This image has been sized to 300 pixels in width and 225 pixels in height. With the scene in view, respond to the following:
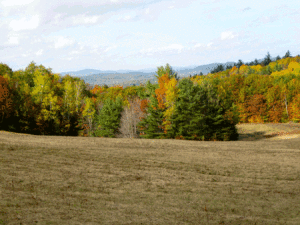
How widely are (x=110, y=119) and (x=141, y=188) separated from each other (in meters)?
50.1

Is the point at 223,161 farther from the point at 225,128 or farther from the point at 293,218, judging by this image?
the point at 225,128

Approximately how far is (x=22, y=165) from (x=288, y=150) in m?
22.5

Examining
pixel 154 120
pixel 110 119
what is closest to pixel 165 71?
pixel 154 120

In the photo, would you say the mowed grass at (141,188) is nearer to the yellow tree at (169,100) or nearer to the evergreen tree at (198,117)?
the evergreen tree at (198,117)

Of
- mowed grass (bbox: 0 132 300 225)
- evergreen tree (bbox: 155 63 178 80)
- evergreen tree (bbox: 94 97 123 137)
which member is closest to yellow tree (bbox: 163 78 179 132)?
evergreen tree (bbox: 155 63 178 80)

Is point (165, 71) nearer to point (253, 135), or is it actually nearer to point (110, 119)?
point (110, 119)

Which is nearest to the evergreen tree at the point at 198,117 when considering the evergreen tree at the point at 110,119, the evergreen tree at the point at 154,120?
the evergreen tree at the point at 154,120

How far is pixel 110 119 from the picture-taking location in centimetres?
6231

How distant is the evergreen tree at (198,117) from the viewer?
Answer: 146ft

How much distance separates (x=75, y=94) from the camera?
53250 millimetres

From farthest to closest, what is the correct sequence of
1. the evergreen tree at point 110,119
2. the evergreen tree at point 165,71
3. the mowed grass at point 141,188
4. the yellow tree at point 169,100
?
the evergreen tree at point 110,119
the evergreen tree at point 165,71
the yellow tree at point 169,100
the mowed grass at point 141,188

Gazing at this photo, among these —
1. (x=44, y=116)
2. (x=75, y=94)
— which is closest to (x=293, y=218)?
(x=44, y=116)

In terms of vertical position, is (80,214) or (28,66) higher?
(28,66)

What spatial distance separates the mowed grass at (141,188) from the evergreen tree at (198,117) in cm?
2233
